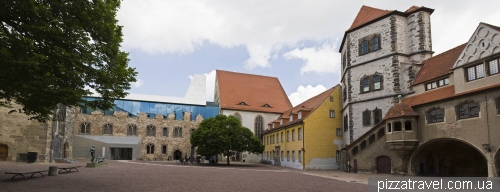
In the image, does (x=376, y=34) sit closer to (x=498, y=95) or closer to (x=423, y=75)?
(x=423, y=75)

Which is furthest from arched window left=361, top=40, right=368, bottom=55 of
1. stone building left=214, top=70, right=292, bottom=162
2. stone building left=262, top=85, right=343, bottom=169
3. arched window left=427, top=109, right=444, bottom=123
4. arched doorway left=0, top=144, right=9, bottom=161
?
arched doorway left=0, top=144, right=9, bottom=161

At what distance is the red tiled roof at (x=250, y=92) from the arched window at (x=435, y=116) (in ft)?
112

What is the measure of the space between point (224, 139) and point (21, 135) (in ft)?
62.3

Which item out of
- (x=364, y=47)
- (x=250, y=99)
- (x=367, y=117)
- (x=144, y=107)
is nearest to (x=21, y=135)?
(x=144, y=107)

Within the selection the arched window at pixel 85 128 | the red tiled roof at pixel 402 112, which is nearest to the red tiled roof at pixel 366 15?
the red tiled roof at pixel 402 112

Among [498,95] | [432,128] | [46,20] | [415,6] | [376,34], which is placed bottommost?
[432,128]

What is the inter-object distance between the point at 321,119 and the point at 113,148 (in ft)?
98.7

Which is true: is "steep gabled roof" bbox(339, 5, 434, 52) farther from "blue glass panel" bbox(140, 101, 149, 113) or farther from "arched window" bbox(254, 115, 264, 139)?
"blue glass panel" bbox(140, 101, 149, 113)

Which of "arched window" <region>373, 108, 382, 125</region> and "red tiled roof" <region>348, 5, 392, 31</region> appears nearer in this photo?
"arched window" <region>373, 108, 382, 125</region>

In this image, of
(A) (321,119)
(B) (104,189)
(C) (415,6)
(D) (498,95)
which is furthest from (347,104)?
(B) (104,189)

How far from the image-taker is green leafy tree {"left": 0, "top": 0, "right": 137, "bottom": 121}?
37.1ft

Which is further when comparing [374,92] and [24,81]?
[374,92]

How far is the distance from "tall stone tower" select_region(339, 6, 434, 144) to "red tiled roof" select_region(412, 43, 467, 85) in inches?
33.2

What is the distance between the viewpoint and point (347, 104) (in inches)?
1334
